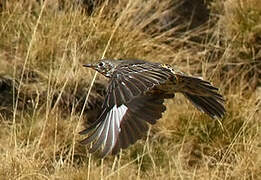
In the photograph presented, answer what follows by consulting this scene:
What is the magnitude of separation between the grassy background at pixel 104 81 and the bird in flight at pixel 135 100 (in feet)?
1.10

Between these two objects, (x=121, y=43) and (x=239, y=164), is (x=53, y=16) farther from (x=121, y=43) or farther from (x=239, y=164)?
(x=239, y=164)

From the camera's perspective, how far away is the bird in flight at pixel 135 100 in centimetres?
340

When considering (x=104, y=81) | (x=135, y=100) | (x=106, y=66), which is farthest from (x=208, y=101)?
(x=104, y=81)

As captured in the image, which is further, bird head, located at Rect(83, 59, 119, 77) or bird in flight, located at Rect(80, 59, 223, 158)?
bird head, located at Rect(83, 59, 119, 77)

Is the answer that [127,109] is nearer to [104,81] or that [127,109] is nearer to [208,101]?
[208,101]

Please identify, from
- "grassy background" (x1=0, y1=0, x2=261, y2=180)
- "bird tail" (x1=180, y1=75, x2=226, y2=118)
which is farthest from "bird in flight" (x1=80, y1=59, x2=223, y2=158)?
"grassy background" (x1=0, y1=0, x2=261, y2=180)

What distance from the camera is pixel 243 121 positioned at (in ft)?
16.3

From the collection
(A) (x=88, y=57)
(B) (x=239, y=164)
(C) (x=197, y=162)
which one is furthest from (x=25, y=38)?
(B) (x=239, y=164)

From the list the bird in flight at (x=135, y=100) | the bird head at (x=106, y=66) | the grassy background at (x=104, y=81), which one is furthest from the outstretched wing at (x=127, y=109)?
the grassy background at (x=104, y=81)

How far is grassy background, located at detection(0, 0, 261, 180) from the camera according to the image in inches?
173

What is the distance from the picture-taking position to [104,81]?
17.1ft

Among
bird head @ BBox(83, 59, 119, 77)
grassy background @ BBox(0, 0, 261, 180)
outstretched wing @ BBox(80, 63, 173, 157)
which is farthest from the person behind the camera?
grassy background @ BBox(0, 0, 261, 180)

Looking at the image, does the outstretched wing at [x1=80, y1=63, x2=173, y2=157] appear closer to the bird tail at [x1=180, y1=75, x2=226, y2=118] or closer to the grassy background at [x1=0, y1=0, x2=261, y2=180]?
the bird tail at [x1=180, y1=75, x2=226, y2=118]

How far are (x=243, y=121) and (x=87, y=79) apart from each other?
104 cm
